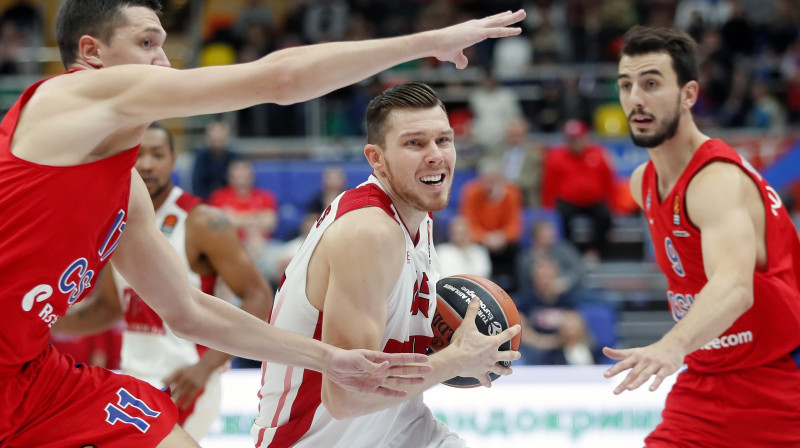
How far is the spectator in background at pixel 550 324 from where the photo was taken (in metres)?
8.61

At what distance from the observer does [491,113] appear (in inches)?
502

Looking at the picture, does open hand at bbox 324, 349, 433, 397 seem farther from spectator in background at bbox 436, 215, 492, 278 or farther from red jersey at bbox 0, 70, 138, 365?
spectator in background at bbox 436, 215, 492, 278

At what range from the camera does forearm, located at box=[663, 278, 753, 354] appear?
12.5 feet

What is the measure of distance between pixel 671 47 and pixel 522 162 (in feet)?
22.7

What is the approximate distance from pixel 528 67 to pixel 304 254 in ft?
35.5

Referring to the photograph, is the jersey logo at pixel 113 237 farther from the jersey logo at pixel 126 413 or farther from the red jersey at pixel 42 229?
the jersey logo at pixel 126 413

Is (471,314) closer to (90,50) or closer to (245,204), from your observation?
(90,50)

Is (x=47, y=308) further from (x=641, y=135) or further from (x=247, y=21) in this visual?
(x=247, y=21)

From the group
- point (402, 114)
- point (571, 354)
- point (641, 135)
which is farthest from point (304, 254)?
point (571, 354)

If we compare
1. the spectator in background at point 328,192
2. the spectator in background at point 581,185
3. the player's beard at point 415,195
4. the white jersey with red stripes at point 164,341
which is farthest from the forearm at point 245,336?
the spectator in background at point 581,185

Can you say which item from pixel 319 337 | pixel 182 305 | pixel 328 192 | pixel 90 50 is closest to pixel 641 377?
pixel 319 337

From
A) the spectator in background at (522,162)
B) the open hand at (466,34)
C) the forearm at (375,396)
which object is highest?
the spectator in background at (522,162)

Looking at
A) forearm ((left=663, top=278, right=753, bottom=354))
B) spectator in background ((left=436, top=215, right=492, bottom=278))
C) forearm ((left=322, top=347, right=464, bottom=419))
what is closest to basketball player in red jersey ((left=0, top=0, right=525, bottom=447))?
forearm ((left=322, top=347, right=464, bottom=419))

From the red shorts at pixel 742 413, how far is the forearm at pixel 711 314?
1.64ft
